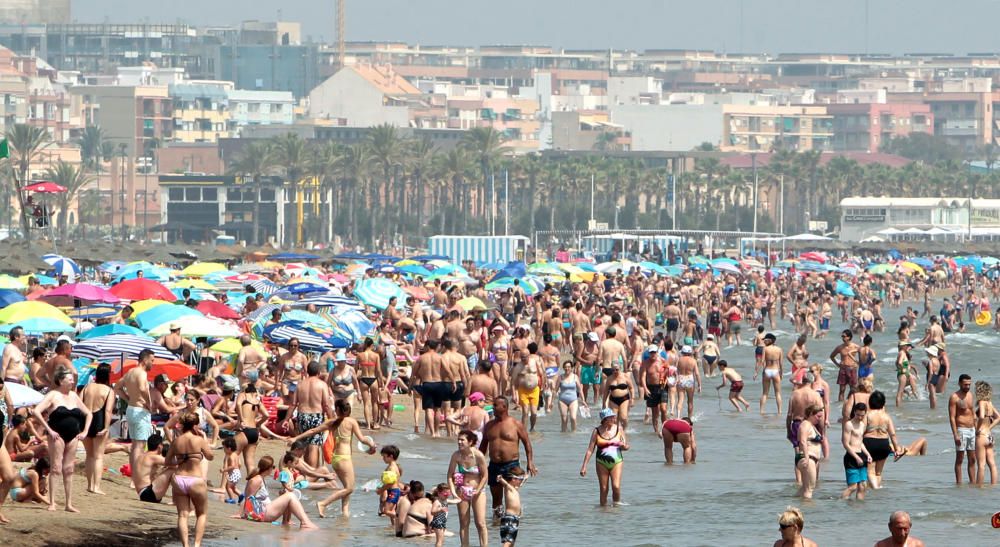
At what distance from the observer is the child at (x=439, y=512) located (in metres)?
14.9

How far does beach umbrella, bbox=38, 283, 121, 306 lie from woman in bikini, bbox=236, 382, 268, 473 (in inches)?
285

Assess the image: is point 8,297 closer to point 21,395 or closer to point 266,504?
point 21,395

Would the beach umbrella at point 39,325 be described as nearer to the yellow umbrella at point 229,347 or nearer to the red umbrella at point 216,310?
the yellow umbrella at point 229,347

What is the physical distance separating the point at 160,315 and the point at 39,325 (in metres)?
1.57

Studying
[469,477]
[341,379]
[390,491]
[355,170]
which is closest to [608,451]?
[390,491]

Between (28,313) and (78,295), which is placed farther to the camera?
(78,295)

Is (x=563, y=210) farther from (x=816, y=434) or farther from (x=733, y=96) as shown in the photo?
(x=816, y=434)

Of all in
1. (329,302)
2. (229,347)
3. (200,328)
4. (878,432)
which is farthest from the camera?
(329,302)

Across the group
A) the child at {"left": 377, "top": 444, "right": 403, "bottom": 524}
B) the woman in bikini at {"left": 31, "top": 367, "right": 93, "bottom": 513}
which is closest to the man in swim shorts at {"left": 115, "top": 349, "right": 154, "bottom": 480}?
the woman in bikini at {"left": 31, "top": 367, "right": 93, "bottom": 513}

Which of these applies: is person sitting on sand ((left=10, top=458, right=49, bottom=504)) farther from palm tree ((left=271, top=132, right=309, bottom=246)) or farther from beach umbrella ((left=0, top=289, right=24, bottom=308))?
palm tree ((left=271, top=132, right=309, bottom=246))

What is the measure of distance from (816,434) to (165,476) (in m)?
6.34

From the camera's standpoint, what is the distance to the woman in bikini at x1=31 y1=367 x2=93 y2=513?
561 inches

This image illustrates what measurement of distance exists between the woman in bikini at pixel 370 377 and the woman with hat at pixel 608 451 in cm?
526

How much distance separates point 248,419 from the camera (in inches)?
718
